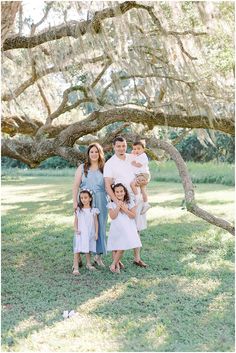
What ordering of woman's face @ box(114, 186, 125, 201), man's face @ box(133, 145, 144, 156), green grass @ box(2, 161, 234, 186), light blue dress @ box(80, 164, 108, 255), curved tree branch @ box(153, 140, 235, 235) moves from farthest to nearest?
green grass @ box(2, 161, 234, 186) < man's face @ box(133, 145, 144, 156) < light blue dress @ box(80, 164, 108, 255) < woman's face @ box(114, 186, 125, 201) < curved tree branch @ box(153, 140, 235, 235)

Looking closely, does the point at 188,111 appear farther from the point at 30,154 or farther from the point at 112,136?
the point at 30,154

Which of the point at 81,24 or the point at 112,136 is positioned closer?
the point at 81,24

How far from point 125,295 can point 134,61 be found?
294cm

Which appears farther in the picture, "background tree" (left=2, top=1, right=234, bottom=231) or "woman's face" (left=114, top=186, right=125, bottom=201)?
"background tree" (left=2, top=1, right=234, bottom=231)

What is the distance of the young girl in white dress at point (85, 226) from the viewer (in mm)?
5664

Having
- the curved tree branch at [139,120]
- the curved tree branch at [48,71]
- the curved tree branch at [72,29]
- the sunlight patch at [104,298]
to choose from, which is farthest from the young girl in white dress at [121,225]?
the curved tree branch at [48,71]

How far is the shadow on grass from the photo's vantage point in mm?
3848

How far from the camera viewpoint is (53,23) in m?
6.29

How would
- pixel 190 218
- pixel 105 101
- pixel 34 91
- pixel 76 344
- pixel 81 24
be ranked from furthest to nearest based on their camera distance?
pixel 190 218, pixel 34 91, pixel 105 101, pixel 81 24, pixel 76 344

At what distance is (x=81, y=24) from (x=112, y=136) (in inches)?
66.5

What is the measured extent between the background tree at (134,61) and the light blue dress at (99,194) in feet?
2.59

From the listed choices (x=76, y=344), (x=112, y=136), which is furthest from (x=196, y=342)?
(x=112, y=136)

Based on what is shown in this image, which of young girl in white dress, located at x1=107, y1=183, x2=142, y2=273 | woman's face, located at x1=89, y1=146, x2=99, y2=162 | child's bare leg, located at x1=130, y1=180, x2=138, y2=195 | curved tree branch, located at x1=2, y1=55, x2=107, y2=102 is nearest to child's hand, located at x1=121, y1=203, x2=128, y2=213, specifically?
young girl in white dress, located at x1=107, y1=183, x2=142, y2=273

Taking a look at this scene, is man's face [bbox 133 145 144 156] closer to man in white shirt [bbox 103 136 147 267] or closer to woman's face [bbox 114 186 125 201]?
man in white shirt [bbox 103 136 147 267]
